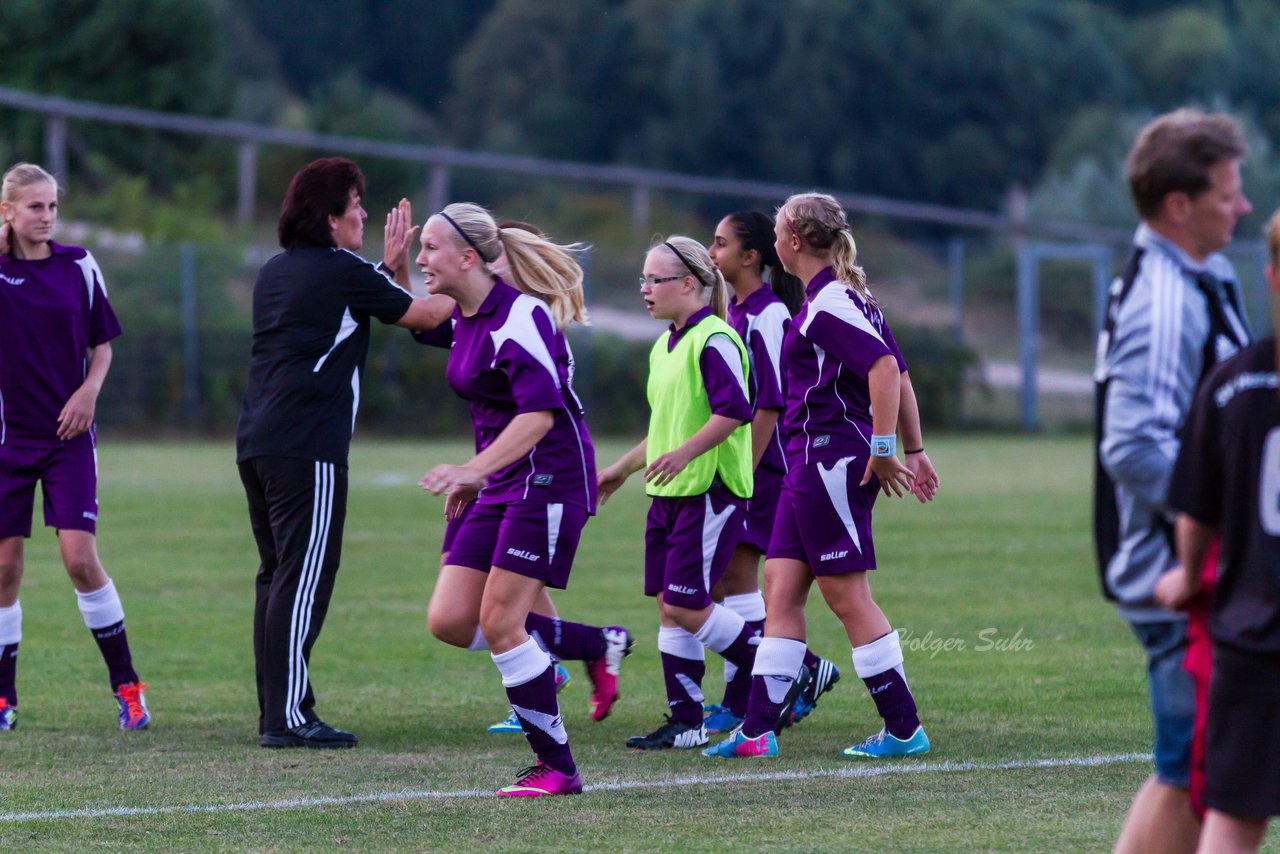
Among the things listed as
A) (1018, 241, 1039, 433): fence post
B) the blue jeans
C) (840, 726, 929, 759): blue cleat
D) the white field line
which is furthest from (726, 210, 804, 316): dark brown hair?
(1018, 241, 1039, 433): fence post

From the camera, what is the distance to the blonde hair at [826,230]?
6.32 m

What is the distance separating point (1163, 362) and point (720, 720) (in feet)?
11.7

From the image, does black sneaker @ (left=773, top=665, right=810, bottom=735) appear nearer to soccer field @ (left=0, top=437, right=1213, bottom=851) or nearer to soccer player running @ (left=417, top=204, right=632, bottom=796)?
soccer field @ (left=0, top=437, right=1213, bottom=851)

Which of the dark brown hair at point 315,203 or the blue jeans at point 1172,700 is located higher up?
the dark brown hair at point 315,203

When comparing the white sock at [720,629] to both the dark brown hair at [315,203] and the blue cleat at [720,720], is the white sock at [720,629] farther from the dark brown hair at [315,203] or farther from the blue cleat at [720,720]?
the dark brown hair at [315,203]

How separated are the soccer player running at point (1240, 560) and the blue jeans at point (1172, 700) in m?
0.20

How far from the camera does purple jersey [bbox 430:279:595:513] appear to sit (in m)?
5.61

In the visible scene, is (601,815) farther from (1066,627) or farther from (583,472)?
(1066,627)

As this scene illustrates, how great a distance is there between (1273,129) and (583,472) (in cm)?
7317

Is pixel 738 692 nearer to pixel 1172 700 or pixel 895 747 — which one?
pixel 895 747

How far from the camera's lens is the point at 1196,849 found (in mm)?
3861

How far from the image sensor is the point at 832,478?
625 centimetres

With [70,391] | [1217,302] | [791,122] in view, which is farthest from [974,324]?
[791,122]

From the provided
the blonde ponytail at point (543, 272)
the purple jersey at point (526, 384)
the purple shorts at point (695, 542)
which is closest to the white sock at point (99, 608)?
the purple jersey at point (526, 384)
